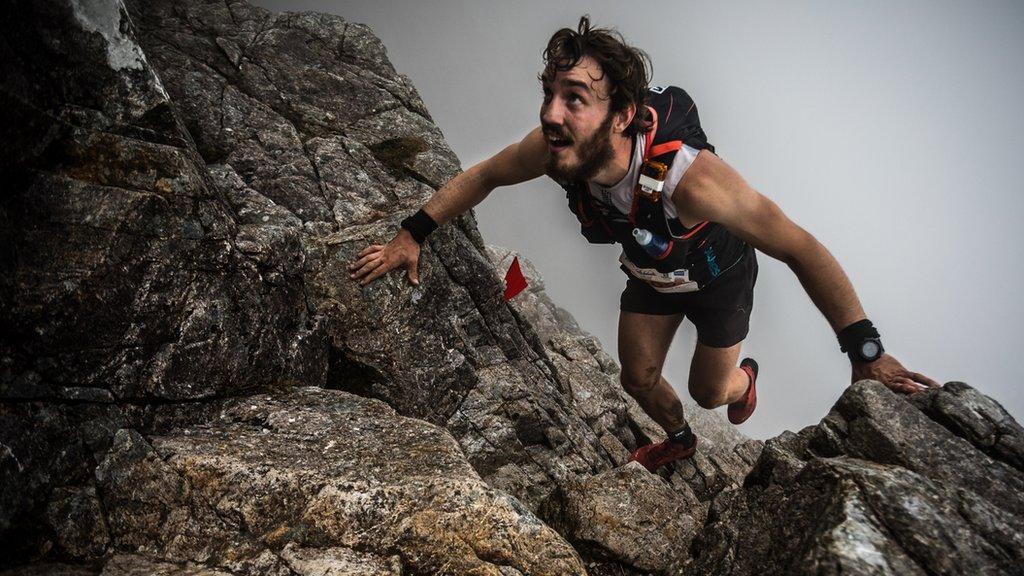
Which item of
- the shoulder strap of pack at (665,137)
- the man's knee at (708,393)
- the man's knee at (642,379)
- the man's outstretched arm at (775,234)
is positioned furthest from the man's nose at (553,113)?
the man's knee at (708,393)

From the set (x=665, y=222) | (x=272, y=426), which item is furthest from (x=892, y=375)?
(x=272, y=426)

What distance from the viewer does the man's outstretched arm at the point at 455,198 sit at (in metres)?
8.89

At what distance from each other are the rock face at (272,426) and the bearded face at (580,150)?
12.4 feet

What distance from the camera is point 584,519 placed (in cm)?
743

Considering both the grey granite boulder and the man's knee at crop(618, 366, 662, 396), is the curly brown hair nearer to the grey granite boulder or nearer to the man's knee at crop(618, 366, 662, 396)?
the grey granite boulder

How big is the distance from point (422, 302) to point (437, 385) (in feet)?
5.51

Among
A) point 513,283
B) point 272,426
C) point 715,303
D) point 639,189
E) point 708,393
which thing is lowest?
point 272,426

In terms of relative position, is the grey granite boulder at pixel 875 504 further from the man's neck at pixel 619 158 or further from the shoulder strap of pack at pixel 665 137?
the man's neck at pixel 619 158

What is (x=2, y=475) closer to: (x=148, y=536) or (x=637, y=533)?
(x=148, y=536)

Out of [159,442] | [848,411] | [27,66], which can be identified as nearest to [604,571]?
[848,411]

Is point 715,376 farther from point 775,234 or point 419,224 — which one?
point 419,224

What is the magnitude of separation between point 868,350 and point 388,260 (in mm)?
8126

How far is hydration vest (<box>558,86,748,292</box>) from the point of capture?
24.1 feet

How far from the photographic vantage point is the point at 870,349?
Answer: 7219 mm
